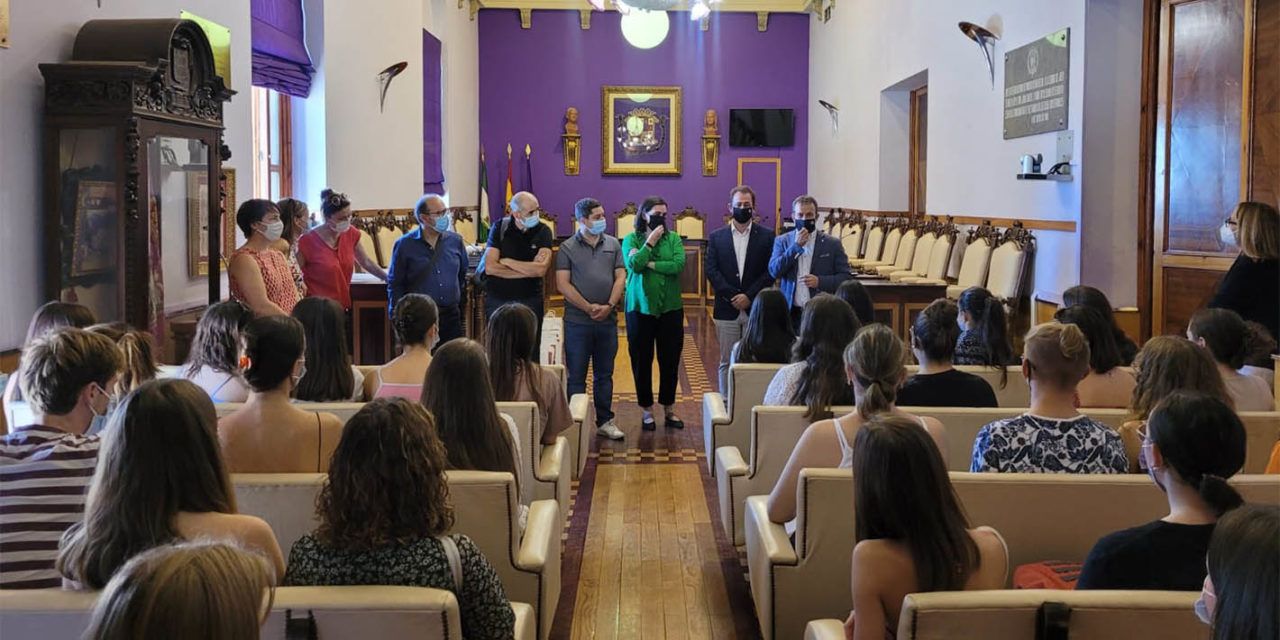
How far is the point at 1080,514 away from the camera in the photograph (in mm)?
2764

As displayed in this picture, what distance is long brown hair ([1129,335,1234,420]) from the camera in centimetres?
305

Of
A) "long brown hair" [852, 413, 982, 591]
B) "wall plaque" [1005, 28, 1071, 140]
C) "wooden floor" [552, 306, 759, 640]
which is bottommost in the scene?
"wooden floor" [552, 306, 759, 640]

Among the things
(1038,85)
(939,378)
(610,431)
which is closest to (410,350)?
(939,378)

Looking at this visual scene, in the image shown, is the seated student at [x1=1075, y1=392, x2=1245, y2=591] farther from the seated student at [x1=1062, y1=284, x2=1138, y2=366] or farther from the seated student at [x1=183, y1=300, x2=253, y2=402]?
the seated student at [x1=183, y1=300, x2=253, y2=402]

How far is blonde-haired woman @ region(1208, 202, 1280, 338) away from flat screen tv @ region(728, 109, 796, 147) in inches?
451

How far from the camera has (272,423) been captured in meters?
3.01

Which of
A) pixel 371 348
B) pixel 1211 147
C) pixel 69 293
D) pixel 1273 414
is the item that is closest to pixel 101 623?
pixel 1273 414

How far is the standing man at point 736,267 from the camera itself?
6.70m

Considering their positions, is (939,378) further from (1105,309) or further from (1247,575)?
(1247,575)

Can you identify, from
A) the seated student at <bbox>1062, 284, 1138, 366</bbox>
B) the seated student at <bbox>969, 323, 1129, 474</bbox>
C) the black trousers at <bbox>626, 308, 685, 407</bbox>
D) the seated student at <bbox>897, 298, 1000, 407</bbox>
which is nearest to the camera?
the seated student at <bbox>969, 323, 1129, 474</bbox>

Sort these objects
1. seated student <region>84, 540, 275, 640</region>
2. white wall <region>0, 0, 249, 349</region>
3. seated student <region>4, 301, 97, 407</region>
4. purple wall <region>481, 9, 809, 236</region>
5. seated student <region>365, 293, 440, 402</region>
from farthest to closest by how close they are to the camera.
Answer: purple wall <region>481, 9, 809, 236</region> → white wall <region>0, 0, 249, 349</region> → seated student <region>365, 293, 440, 402</region> → seated student <region>4, 301, 97, 407</region> → seated student <region>84, 540, 275, 640</region>

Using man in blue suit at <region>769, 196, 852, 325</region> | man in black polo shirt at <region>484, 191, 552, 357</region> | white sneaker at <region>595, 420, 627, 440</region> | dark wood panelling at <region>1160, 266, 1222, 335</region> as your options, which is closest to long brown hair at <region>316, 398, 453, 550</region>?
white sneaker at <region>595, 420, 627, 440</region>

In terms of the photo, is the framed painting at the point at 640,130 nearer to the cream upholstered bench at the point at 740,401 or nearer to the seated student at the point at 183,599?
the cream upholstered bench at the point at 740,401

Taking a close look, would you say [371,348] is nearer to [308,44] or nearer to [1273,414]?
[308,44]
